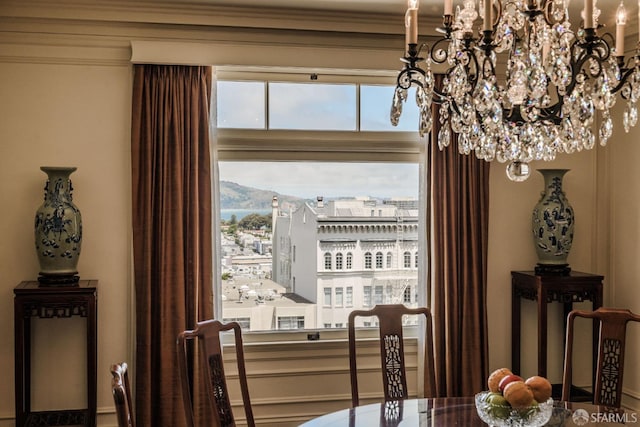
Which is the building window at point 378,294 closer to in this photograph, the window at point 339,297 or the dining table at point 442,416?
the window at point 339,297

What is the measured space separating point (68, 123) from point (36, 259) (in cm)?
Result: 80

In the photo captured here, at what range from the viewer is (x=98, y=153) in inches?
158

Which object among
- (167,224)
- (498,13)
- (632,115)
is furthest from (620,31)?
(167,224)

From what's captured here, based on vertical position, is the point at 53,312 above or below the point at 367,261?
below

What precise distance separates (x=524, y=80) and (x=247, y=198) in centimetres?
239

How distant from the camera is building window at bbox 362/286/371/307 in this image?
4.45 meters

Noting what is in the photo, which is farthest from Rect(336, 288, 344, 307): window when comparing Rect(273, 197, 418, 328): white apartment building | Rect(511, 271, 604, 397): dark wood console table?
Rect(511, 271, 604, 397): dark wood console table

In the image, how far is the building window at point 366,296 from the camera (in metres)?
4.45

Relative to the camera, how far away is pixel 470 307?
171 inches

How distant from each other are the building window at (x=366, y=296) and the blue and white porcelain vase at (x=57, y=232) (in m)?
1.77

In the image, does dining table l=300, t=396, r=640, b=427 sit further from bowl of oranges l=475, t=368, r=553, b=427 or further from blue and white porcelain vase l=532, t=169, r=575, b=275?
blue and white porcelain vase l=532, t=169, r=575, b=275

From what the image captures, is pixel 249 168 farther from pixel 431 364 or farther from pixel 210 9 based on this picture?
pixel 431 364

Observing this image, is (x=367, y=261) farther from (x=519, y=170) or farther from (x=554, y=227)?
(x=519, y=170)

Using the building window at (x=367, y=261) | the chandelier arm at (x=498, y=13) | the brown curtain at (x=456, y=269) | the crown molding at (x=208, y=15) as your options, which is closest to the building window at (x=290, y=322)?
the building window at (x=367, y=261)
